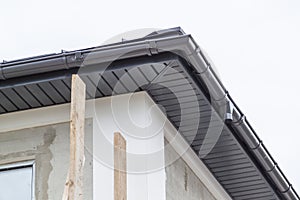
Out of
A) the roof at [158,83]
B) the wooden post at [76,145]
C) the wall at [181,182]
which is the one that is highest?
the roof at [158,83]

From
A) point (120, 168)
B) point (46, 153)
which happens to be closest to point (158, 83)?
point (120, 168)

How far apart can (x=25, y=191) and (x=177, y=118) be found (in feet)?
6.45

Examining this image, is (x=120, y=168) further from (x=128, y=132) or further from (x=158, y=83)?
(x=158, y=83)

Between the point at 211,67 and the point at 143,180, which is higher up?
the point at 211,67

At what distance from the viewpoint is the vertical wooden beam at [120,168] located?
10.0m

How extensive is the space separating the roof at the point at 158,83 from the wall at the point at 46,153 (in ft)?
1.01

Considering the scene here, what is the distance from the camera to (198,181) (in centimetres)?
1284

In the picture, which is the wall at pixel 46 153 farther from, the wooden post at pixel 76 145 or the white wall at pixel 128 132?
the wooden post at pixel 76 145

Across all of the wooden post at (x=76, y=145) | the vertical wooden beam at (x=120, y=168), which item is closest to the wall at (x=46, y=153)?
the vertical wooden beam at (x=120, y=168)

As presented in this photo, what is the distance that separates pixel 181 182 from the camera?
1202 cm

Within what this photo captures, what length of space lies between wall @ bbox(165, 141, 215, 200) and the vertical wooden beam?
3.87ft

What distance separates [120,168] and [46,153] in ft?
4.59

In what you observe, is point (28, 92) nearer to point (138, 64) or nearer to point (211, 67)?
point (138, 64)

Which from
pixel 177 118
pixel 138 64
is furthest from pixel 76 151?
pixel 177 118
